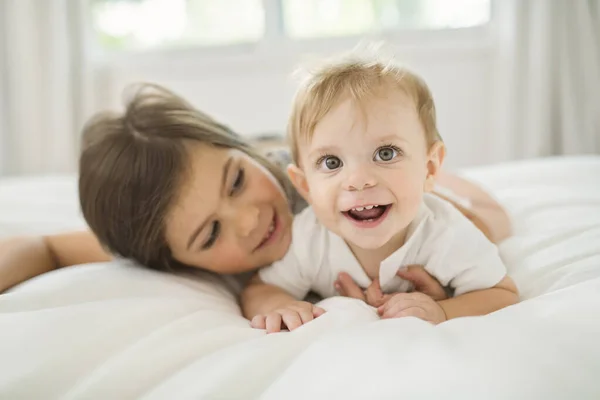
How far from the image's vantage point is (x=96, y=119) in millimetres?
1168

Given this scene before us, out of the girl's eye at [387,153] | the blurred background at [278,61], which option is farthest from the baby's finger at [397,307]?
the blurred background at [278,61]

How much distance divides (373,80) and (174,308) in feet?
1.42

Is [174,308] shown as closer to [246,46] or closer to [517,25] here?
[517,25]

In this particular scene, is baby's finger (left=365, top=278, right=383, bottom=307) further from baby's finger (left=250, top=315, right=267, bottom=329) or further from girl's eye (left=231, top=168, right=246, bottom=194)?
girl's eye (left=231, top=168, right=246, bottom=194)

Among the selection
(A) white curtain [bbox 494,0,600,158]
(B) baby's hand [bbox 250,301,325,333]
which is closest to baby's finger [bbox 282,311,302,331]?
(B) baby's hand [bbox 250,301,325,333]

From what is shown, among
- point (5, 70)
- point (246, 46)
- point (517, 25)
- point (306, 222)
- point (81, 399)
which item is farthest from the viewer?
point (246, 46)

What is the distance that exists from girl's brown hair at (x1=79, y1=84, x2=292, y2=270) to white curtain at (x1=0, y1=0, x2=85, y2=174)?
1523 millimetres

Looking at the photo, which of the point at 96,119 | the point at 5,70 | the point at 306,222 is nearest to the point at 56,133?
the point at 5,70

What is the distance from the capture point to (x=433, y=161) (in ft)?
2.95

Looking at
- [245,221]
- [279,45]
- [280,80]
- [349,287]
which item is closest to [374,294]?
[349,287]

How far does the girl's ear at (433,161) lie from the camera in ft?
2.91

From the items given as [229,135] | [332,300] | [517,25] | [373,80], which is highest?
[517,25]

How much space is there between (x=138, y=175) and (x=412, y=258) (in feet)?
1.62

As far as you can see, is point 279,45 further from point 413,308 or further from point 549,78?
point 413,308
